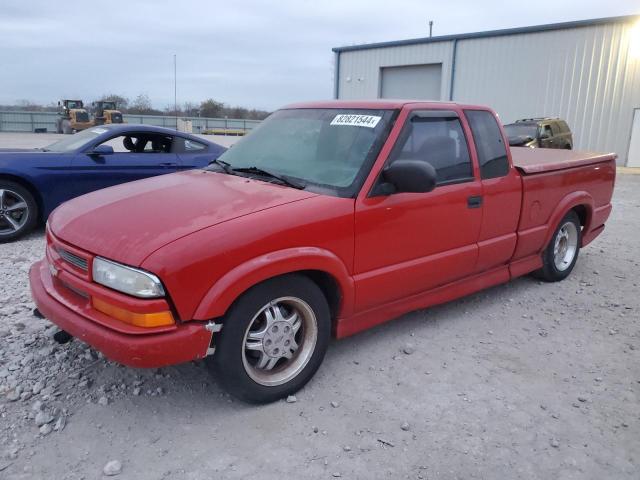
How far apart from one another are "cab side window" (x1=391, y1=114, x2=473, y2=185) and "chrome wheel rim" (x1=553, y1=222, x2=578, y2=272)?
196 centimetres

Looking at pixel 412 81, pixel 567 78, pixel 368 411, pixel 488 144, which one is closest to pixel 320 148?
pixel 488 144

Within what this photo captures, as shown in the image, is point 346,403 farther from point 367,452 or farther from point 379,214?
point 379,214

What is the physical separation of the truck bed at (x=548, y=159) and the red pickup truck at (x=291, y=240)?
44 mm

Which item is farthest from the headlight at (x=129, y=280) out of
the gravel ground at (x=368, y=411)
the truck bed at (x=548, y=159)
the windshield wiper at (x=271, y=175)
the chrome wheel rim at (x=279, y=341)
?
the truck bed at (x=548, y=159)

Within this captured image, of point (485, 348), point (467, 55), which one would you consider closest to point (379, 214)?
point (485, 348)

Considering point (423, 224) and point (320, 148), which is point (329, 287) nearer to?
point (423, 224)

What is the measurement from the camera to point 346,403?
3.10 m

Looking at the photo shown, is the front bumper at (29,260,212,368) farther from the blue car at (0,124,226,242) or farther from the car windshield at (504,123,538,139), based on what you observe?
the car windshield at (504,123,538,139)

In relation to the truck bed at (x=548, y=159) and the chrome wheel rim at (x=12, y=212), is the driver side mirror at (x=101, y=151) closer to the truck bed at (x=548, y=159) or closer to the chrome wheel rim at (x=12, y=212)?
the chrome wheel rim at (x=12, y=212)

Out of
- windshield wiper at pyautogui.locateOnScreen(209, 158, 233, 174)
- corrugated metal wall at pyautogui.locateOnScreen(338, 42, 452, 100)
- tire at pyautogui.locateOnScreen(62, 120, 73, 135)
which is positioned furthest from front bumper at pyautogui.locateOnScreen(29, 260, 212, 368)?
tire at pyautogui.locateOnScreen(62, 120, 73, 135)

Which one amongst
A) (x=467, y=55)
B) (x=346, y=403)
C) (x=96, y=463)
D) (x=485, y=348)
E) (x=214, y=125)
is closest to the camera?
(x=96, y=463)

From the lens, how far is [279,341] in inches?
120

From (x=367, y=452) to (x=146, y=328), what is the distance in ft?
4.12

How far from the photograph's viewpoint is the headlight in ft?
8.33
